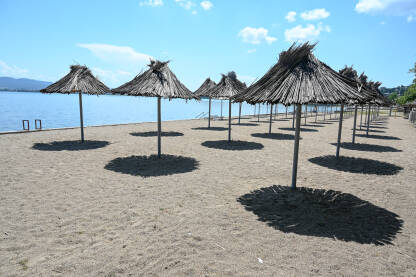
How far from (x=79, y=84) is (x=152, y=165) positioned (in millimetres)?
5719

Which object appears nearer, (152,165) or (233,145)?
(152,165)

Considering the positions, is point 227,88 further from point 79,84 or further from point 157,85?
point 79,84

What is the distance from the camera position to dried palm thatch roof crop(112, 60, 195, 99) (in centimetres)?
768

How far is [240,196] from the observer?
17.8 feet

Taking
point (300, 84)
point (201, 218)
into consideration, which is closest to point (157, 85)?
point (300, 84)

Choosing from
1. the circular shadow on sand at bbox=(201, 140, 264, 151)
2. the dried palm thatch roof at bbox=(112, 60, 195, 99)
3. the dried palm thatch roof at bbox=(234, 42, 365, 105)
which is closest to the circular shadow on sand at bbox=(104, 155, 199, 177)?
the dried palm thatch roof at bbox=(112, 60, 195, 99)

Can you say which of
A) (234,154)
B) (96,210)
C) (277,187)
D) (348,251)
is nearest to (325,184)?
(277,187)

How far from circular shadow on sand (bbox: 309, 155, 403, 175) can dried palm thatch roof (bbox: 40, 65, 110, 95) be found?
923 cm

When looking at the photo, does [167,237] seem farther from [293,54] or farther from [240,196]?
[293,54]

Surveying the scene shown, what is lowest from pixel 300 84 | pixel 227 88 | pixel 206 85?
pixel 300 84

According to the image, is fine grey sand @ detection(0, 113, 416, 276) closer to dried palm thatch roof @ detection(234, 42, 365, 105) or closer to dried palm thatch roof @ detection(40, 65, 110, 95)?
dried palm thatch roof @ detection(234, 42, 365, 105)

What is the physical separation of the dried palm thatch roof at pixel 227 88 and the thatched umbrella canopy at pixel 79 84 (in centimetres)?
531

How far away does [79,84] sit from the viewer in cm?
1066

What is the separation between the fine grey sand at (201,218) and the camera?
3.10 metres
